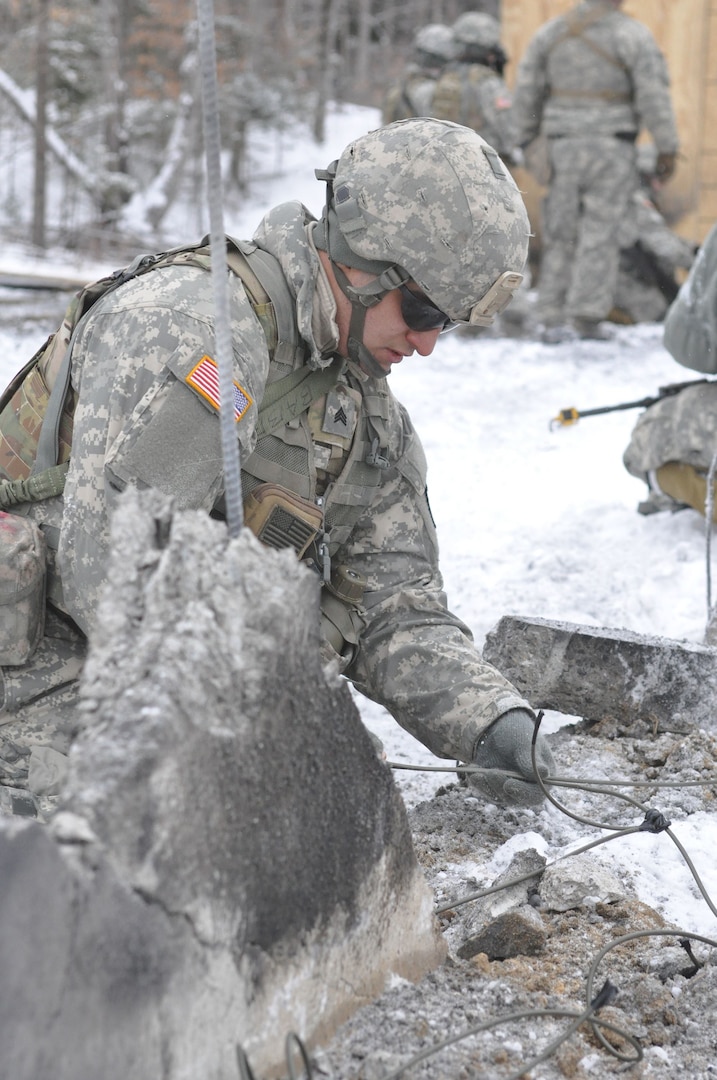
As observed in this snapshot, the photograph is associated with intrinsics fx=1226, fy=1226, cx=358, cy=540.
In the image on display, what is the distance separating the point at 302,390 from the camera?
2.80m

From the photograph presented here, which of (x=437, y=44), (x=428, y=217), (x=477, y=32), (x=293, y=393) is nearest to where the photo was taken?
(x=428, y=217)

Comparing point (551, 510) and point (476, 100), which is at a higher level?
point (476, 100)

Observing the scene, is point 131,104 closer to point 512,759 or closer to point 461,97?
point 461,97

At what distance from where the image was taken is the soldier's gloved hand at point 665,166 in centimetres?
868

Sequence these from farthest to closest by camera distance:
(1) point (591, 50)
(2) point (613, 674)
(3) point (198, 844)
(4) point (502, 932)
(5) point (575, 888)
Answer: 1. (1) point (591, 50)
2. (2) point (613, 674)
3. (5) point (575, 888)
4. (4) point (502, 932)
5. (3) point (198, 844)

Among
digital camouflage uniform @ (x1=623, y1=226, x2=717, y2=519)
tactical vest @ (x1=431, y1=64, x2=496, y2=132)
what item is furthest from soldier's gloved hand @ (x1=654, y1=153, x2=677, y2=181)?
digital camouflage uniform @ (x1=623, y1=226, x2=717, y2=519)

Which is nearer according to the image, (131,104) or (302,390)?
(302,390)

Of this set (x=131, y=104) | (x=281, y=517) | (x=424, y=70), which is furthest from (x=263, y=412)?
(x=131, y=104)

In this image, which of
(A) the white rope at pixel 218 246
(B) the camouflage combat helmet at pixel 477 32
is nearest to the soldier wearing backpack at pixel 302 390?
(A) the white rope at pixel 218 246

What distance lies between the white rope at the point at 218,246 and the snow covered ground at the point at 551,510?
1.38m

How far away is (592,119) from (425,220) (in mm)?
6300

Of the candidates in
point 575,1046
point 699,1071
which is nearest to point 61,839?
point 575,1046

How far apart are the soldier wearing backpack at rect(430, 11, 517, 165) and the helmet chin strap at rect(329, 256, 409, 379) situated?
23.4 feet

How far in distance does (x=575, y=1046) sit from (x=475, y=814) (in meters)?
1.06
